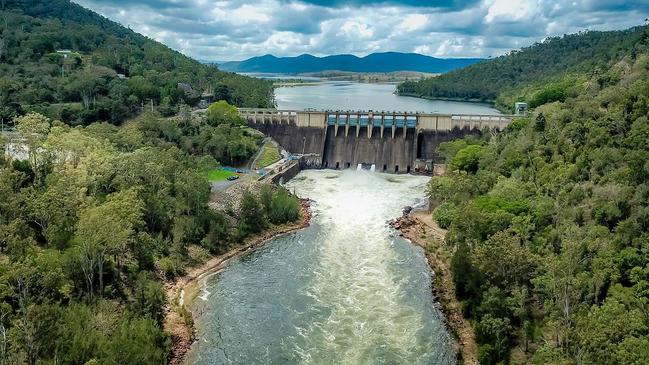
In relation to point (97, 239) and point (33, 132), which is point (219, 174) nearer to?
point (33, 132)

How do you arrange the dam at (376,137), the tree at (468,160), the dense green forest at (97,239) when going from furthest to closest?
the dam at (376,137) → the tree at (468,160) → the dense green forest at (97,239)

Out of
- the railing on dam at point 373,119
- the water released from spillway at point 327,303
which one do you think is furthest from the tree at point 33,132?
the railing on dam at point 373,119

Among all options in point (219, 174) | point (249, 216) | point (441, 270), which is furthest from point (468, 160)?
point (219, 174)

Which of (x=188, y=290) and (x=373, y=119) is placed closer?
(x=188, y=290)

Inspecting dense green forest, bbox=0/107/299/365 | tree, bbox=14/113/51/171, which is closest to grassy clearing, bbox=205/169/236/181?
dense green forest, bbox=0/107/299/365

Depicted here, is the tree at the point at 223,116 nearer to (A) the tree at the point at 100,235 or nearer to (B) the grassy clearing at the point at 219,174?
(B) the grassy clearing at the point at 219,174

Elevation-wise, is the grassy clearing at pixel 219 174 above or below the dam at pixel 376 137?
below
